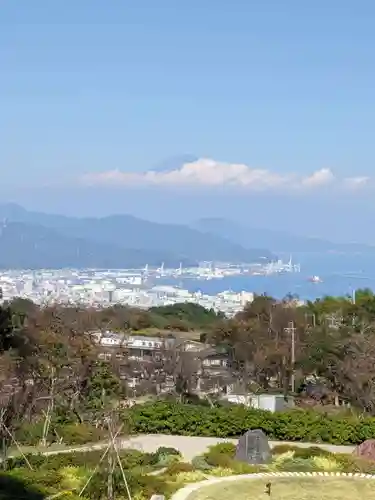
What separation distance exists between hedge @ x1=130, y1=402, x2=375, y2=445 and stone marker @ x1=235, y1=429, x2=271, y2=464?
13.1 feet

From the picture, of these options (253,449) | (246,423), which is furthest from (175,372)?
(253,449)

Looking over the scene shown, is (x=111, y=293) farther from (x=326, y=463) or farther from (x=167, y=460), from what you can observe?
(x=326, y=463)

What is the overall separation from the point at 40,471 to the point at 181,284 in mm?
138045

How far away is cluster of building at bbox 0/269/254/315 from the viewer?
75.6 m

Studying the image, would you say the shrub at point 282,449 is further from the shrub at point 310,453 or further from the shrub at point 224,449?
the shrub at point 224,449

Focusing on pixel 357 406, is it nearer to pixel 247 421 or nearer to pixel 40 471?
pixel 247 421

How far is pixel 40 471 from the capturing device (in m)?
12.9

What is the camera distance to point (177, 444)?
1780 cm

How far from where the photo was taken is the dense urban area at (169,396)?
13.3 metres

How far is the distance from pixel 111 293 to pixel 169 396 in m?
69.0

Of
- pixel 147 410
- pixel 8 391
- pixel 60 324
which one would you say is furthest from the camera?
pixel 60 324

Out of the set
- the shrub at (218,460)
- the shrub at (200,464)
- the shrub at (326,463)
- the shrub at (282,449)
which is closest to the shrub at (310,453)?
the shrub at (282,449)

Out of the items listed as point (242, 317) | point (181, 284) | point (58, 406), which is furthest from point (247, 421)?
point (181, 284)

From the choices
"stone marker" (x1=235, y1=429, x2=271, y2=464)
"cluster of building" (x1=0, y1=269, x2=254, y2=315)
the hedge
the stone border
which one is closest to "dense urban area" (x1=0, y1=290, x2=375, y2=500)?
the hedge
